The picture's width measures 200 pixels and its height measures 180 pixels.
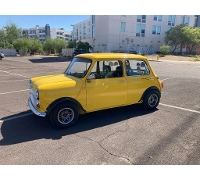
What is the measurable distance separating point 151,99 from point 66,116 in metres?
2.72

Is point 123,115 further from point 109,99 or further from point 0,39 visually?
point 0,39

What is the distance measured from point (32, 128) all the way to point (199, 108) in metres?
5.06

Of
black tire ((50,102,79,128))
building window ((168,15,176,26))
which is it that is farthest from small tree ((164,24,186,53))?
black tire ((50,102,79,128))

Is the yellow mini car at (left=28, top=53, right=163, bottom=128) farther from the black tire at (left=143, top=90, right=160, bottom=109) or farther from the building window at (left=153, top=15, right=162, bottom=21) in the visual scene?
the building window at (left=153, top=15, right=162, bottom=21)

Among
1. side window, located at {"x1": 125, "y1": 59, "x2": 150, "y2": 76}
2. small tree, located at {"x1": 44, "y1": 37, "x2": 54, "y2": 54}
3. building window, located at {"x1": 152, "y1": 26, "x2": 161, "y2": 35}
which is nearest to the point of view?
side window, located at {"x1": 125, "y1": 59, "x2": 150, "y2": 76}

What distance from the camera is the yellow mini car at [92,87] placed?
12.1ft

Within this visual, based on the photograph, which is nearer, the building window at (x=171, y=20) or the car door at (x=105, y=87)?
the car door at (x=105, y=87)

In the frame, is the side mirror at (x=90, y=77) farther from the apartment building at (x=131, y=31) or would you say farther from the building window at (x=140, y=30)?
the building window at (x=140, y=30)

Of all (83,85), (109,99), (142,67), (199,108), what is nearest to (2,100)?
(83,85)

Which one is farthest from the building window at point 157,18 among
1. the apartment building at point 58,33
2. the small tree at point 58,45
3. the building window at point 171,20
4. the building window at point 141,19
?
the apartment building at point 58,33

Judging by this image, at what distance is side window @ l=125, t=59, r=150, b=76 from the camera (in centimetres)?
453

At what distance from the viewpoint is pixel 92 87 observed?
399cm

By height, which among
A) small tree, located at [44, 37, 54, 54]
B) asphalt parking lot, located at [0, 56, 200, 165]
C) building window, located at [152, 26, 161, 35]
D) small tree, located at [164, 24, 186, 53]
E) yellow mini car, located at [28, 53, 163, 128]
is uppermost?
building window, located at [152, 26, 161, 35]

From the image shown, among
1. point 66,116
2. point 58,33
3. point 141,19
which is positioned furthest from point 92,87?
point 58,33
